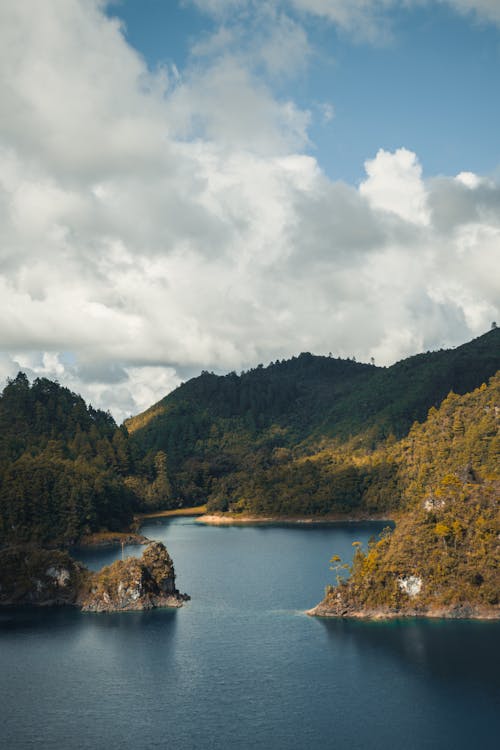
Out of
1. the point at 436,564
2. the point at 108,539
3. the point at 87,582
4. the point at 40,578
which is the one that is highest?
the point at 108,539

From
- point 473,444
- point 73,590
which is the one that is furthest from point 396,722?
point 473,444

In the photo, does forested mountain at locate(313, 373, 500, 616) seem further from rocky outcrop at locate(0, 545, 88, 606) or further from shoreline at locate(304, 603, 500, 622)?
rocky outcrop at locate(0, 545, 88, 606)

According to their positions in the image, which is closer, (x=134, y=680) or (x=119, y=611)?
(x=134, y=680)

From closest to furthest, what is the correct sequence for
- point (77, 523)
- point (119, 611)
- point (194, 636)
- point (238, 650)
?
1. point (238, 650)
2. point (194, 636)
3. point (119, 611)
4. point (77, 523)

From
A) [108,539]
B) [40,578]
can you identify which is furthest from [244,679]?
[108,539]

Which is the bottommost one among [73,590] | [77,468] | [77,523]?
[73,590]

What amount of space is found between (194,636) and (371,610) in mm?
21239

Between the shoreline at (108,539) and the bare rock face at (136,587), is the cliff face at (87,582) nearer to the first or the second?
the bare rock face at (136,587)

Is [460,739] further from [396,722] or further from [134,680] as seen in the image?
[134,680]

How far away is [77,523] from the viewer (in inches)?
6299

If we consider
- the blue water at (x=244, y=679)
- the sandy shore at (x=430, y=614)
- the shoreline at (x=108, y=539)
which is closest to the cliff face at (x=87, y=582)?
the blue water at (x=244, y=679)

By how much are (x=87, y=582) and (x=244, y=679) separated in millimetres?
38293

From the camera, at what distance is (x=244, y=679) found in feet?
225

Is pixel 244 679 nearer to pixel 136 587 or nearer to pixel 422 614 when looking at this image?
pixel 422 614
